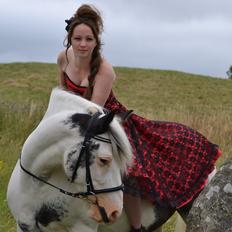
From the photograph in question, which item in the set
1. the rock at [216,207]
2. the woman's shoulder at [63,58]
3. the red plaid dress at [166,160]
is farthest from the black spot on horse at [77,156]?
the woman's shoulder at [63,58]

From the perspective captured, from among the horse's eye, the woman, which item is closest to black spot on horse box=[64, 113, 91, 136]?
the horse's eye

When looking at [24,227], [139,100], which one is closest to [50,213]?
[24,227]

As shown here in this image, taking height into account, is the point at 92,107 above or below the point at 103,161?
above

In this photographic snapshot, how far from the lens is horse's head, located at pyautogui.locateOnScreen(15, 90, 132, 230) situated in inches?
137

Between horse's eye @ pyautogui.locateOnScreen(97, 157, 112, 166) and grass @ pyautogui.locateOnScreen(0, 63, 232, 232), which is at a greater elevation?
horse's eye @ pyautogui.locateOnScreen(97, 157, 112, 166)

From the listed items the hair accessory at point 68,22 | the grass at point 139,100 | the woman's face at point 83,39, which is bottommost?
the grass at point 139,100

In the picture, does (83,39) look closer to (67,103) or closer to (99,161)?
(67,103)

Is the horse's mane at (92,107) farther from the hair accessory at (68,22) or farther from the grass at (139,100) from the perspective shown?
the grass at (139,100)

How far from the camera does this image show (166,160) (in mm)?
4828

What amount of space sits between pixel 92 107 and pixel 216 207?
1.22 m

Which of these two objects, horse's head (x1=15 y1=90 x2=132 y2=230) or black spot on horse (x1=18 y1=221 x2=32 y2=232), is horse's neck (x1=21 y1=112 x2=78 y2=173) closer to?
horse's head (x1=15 y1=90 x2=132 y2=230)

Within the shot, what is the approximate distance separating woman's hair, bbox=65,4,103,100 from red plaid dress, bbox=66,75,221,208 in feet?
1.11

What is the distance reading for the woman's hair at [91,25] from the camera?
4215mm

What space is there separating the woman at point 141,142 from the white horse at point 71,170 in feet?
1.48
